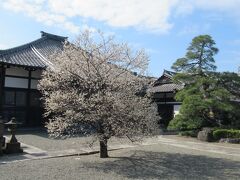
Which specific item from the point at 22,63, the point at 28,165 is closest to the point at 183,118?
the point at 22,63

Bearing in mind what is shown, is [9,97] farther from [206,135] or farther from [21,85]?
[206,135]

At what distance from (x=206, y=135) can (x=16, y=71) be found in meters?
12.6

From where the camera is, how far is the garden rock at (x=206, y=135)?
18592mm

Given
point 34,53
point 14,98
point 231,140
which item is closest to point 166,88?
point 231,140

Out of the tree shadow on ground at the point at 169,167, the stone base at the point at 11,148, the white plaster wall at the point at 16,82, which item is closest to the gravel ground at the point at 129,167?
the tree shadow on ground at the point at 169,167

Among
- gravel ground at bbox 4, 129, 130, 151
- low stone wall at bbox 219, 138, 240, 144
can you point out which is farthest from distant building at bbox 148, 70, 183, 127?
gravel ground at bbox 4, 129, 130, 151

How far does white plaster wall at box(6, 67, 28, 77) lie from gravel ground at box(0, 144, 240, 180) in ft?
33.7

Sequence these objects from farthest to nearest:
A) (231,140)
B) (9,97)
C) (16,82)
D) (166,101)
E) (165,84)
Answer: (165,84) < (166,101) < (16,82) < (9,97) < (231,140)

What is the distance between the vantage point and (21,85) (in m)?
20.4

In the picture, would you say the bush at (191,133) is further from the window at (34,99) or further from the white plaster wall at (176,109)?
the window at (34,99)

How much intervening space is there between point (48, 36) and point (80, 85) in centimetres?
1658

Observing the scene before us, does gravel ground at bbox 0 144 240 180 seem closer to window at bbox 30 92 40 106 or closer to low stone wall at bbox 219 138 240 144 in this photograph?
low stone wall at bbox 219 138 240 144

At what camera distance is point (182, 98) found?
2091 centimetres

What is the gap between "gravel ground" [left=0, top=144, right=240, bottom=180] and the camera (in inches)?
359
